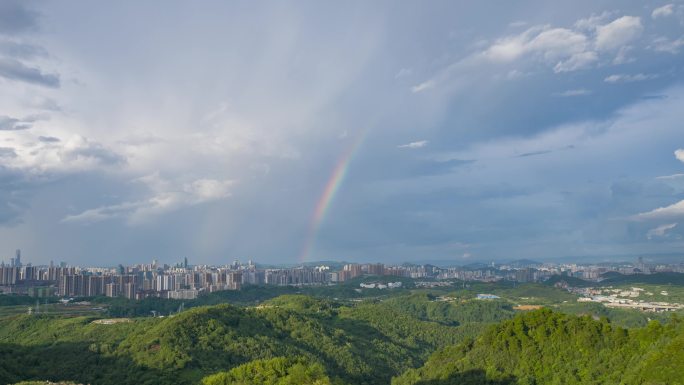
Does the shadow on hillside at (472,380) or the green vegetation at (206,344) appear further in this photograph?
the green vegetation at (206,344)

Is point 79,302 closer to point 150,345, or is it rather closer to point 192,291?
point 192,291

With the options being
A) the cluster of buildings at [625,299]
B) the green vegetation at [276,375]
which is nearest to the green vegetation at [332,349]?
the green vegetation at [276,375]

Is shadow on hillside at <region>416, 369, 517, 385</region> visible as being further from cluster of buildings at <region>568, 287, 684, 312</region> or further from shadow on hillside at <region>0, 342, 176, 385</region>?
cluster of buildings at <region>568, 287, 684, 312</region>

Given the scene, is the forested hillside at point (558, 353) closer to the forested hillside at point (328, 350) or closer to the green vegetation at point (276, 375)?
the forested hillside at point (328, 350)

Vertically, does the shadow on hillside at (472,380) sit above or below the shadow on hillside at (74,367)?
below

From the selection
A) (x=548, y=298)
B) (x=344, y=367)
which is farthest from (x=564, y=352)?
(x=548, y=298)

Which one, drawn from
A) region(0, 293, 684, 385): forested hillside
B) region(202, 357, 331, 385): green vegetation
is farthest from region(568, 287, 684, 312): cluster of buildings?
region(202, 357, 331, 385): green vegetation
